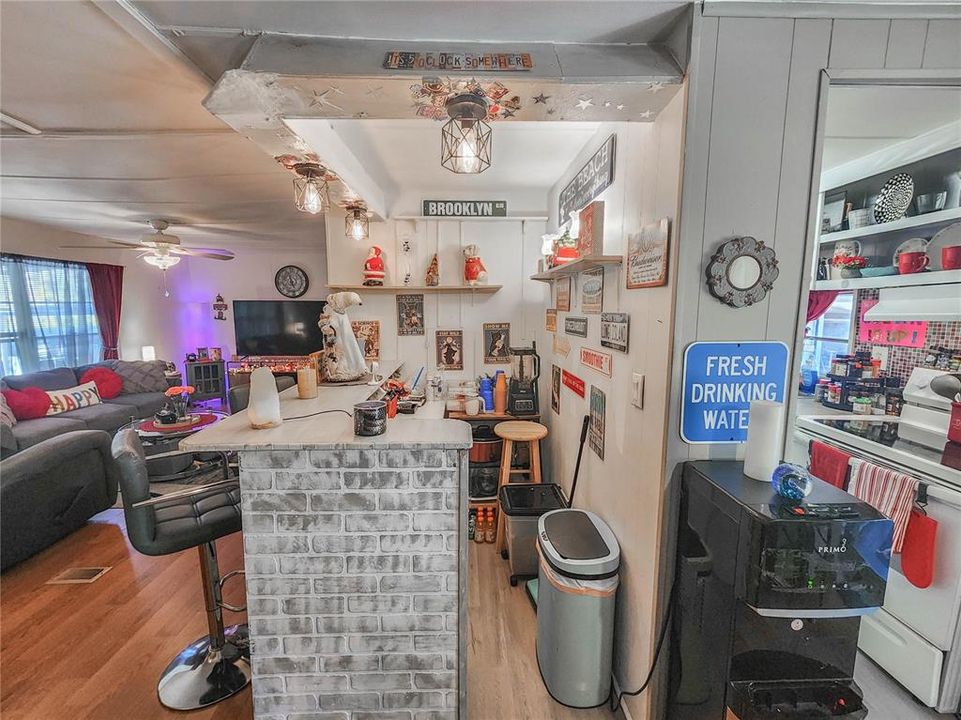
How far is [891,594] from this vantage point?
1.68m

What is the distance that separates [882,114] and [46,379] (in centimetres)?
686

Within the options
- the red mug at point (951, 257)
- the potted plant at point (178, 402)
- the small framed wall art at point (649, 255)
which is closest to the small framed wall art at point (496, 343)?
the small framed wall art at point (649, 255)

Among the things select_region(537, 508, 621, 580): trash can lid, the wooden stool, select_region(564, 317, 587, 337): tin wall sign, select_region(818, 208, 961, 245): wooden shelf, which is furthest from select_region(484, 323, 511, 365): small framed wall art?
select_region(818, 208, 961, 245): wooden shelf

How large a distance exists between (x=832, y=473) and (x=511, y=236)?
2.49 metres

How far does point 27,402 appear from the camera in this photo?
3859mm

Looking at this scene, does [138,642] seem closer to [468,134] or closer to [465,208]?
[468,134]

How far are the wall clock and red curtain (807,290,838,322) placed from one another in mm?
6453

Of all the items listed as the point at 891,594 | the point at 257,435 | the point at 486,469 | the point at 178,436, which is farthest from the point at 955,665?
the point at 178,436

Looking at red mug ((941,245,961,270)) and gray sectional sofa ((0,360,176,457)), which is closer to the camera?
red mug ((941,245,961,270))

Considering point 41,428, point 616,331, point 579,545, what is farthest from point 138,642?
point 41,428

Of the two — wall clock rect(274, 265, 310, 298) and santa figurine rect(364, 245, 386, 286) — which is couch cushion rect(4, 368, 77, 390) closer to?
wall clock rect(274, 265, 310, 298)

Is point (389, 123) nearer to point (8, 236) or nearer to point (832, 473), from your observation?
point (832, 473)

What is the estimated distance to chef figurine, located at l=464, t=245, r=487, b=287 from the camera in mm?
3068

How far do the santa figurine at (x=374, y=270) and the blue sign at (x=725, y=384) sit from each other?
2333mm
